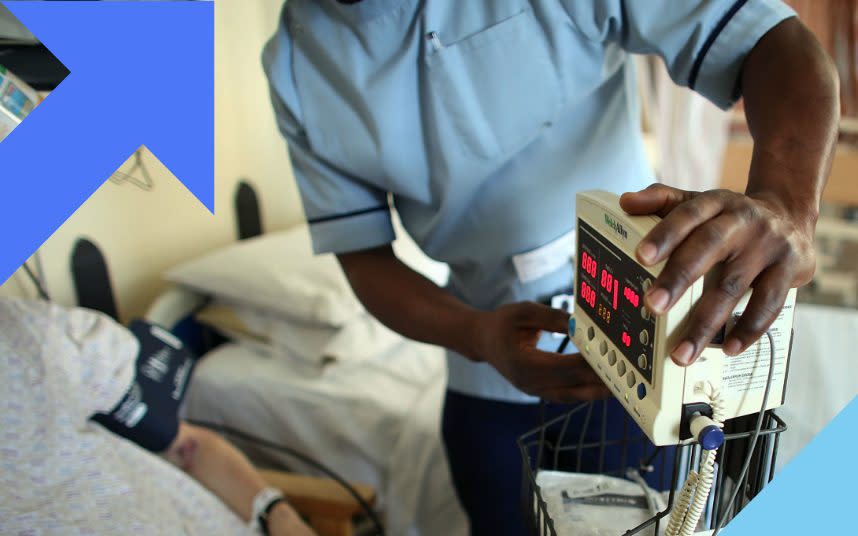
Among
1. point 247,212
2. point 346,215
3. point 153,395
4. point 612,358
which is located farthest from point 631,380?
point 247,212

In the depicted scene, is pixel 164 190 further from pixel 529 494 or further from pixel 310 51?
pixel 529 494

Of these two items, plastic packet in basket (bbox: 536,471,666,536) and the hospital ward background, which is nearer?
plastic packet in basket (bbox: 536,471,666,536)

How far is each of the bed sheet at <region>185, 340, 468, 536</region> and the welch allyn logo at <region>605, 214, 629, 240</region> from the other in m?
1.01

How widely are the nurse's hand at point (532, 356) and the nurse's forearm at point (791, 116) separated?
222 mm

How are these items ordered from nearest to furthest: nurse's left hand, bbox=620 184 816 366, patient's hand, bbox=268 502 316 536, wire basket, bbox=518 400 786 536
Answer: nurse's left hand, bbox=620 184 816 366 < wire basket, bbox=518 400 786 536 < patient's hand, bbox=268 502 316 536

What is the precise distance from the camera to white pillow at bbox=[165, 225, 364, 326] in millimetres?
1552

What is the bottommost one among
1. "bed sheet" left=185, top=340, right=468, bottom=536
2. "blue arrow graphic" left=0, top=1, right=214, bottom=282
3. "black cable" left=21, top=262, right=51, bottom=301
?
"bed sheet" left=185, top=340, right=468, bottom=536

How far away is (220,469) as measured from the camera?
3.73 ft

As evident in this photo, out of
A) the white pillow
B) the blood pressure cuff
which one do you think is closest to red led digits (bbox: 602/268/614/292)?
the blood pressure cuff

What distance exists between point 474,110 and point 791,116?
1.19ft

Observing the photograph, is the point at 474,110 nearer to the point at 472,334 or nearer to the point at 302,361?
the point at 472,334

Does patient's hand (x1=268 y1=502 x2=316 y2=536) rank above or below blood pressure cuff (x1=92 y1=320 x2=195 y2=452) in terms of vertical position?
below

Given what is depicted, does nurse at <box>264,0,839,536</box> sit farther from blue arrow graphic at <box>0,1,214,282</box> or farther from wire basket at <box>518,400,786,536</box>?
blue arrow graphic at <box>0,1,214,282</box>

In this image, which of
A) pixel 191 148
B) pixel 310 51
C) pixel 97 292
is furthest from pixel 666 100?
pixel 191 148
